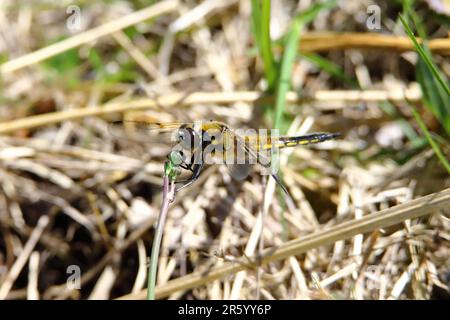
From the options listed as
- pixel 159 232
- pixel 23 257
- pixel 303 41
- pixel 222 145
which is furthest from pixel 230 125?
pixel 159 232

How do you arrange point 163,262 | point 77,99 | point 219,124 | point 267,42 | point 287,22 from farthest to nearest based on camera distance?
1. point 287,22
2. point 77,99
3. point 267,42
4. point 163,262
5. point 219,124

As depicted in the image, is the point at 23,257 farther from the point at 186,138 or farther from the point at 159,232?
the point at 159,232

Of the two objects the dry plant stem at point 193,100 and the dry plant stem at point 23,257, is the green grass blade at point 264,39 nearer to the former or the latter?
the dry plant stem at point 193,100

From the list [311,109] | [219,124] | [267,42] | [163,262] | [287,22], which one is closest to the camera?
[219,124]

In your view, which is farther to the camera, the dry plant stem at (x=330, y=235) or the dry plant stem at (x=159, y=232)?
the dry plant stem at (x=330, y=235)

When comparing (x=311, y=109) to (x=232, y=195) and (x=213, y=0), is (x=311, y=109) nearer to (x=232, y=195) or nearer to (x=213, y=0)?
(x=232, y=195)

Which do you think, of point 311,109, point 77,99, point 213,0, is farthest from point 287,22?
point 77,99

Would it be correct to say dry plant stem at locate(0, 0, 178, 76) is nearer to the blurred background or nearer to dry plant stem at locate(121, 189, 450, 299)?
the blurred background

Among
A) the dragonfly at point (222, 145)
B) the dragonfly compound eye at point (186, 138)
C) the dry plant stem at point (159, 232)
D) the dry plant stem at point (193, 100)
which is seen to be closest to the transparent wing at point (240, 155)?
the dragonfly at point (222, 145)
